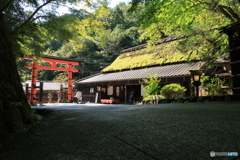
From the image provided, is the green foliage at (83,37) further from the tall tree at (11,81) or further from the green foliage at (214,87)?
the green foliage at (214,87)

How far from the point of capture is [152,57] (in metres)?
14.5

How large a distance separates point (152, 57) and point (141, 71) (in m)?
1.92

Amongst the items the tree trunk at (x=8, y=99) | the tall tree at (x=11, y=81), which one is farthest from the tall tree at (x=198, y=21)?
the tree trunk at (x=8, y=99)

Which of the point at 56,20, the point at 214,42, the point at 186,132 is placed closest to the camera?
the point at 186,132

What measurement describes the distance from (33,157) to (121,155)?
81cm

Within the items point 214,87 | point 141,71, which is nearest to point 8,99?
point 214,87

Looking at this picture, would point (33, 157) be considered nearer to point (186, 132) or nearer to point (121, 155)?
point (121, 155)

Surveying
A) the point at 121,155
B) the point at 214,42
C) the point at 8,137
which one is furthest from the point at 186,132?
the point at 214,42

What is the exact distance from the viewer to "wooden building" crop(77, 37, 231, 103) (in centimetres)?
1026

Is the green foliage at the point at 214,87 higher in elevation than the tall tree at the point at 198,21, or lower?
lower

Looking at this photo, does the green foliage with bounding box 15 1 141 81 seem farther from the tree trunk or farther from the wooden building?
the wooden building

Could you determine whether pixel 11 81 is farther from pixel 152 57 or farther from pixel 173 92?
pixel 152 57

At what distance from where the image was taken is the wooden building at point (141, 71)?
1026 centimetres

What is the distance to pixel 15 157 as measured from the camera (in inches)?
57.6
